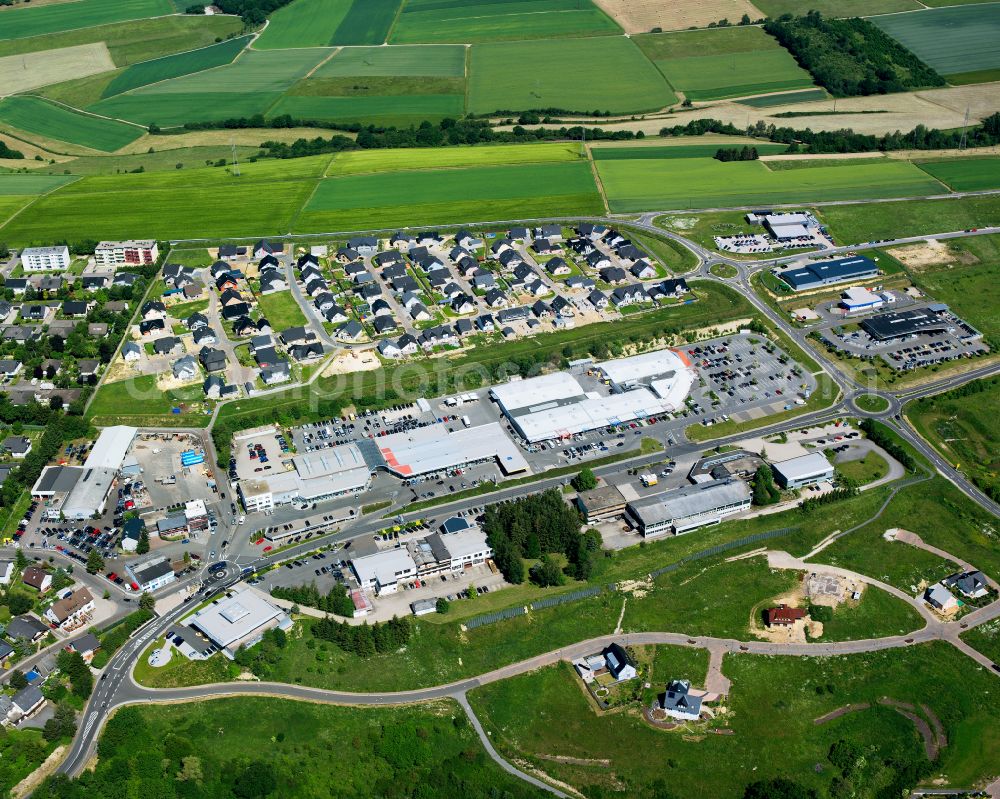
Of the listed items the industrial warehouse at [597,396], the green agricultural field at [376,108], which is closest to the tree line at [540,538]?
the industrial warehouse at [597,396]

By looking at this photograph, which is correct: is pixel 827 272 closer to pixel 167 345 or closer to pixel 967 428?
pixel 967 428

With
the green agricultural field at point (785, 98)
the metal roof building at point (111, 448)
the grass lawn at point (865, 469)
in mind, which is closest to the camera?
the grass lawn at point (865, 469)

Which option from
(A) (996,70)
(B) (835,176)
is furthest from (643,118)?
(A) (996,70)

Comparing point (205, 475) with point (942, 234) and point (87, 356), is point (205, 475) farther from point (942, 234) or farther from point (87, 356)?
point (942, 234)

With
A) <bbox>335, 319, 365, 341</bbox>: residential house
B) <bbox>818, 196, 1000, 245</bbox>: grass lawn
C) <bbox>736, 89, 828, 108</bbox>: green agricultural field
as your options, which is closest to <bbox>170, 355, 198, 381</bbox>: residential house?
<bbox>335, 319, 365, 341</bbox>: residential house

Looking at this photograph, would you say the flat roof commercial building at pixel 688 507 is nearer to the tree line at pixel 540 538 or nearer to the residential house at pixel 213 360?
the tree line at pixel 540 538

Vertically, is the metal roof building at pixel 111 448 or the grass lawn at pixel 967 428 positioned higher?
the metal roof building at pixel 111 448

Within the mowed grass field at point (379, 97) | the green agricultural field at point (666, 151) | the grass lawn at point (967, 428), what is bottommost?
the grass lawn at point (967, 428)
